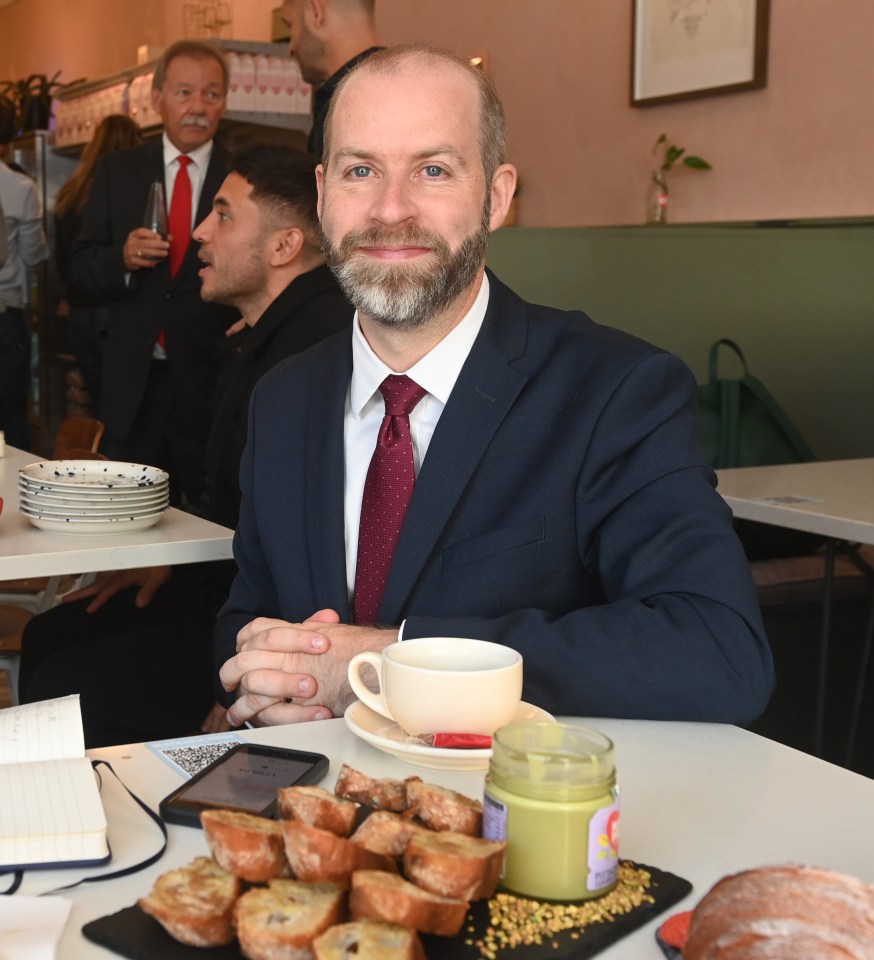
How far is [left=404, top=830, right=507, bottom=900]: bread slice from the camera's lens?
812mm

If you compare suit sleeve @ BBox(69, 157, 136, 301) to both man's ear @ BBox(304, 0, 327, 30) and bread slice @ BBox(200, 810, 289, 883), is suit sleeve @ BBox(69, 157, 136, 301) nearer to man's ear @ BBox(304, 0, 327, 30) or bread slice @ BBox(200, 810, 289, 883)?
man's ear @ BBox(304, 0, 327, 30)

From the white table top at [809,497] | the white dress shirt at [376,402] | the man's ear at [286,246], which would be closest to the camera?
the white dress shirt at [376,402]

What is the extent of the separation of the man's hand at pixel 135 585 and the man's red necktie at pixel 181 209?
2.05 m

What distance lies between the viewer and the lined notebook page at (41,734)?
1.12 metres

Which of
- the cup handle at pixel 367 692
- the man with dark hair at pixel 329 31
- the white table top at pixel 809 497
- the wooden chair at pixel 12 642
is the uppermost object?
the man with dark hair at pixel 329 31

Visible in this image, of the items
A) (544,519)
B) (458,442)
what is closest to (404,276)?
(458,442)

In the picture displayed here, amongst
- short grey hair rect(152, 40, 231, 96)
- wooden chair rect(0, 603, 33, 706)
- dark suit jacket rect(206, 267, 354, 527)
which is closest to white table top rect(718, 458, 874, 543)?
dark suit jacket rect(206, 267, 354, 527)

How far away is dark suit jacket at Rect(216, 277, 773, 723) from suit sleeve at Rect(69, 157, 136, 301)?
2863 mm

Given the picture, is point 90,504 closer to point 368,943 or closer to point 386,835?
point 386,835

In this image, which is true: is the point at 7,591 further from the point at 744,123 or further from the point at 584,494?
the point at 744,123

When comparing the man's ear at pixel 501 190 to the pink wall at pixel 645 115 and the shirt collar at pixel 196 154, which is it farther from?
the shirt collar at pixel 196 154

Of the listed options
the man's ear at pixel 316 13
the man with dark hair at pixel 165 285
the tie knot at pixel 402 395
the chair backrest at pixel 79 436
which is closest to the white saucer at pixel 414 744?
the tie knot at pixel 402 395

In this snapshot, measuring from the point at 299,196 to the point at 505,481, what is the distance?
67.5 inches

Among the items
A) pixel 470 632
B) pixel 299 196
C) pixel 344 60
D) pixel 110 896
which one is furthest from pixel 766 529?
pixel 110 896
